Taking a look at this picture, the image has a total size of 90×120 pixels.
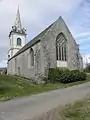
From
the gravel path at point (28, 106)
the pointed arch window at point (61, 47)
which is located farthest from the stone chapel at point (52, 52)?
the gravel path at point (28, 106)

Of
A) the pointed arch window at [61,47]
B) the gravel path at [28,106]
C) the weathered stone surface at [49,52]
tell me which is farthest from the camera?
the pointed arch window at [61,47]

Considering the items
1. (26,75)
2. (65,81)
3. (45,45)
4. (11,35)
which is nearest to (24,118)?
(65,81)

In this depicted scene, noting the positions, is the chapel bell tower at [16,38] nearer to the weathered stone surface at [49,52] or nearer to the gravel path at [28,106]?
the weathered stone surface at [49,52]

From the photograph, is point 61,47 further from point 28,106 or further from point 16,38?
point 16,38

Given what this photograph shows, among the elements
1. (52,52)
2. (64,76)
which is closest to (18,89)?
(64,76)

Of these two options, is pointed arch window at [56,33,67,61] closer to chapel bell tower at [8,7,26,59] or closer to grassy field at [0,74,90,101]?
grassy field at [0,74,90,101]

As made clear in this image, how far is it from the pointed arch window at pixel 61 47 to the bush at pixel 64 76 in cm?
373

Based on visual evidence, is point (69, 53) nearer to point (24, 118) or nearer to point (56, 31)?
point (56, 31)

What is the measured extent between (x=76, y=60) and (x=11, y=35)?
2836 cm

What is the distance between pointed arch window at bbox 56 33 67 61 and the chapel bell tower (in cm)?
2457

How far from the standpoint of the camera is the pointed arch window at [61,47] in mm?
32375

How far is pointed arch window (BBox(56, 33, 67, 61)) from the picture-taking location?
106 feet

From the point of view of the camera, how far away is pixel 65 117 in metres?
7.51

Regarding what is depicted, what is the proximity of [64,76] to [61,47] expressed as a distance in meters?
7.20
